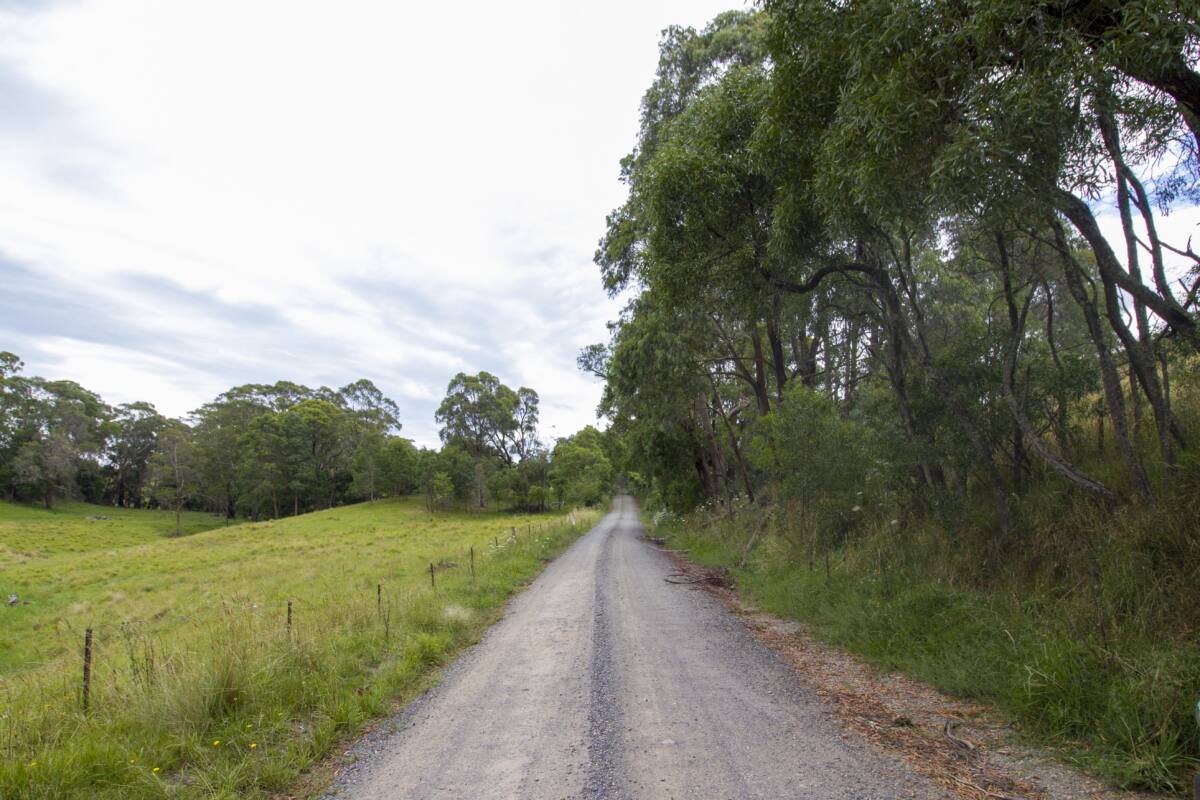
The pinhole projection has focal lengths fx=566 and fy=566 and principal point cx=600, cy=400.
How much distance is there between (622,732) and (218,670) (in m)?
3.74

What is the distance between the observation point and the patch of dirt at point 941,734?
3.51 metres

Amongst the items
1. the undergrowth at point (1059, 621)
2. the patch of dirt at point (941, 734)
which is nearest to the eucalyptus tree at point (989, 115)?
the undergrowth at point (1059, 621)

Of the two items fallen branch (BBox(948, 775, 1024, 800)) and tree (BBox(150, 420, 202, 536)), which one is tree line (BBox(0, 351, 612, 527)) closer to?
tree (BBox(150, 420, 202, 536))

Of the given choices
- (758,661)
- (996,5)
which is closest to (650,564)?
(758,661)

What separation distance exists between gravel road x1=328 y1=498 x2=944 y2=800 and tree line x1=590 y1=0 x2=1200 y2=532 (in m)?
4.12

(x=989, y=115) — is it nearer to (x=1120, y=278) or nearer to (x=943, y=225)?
(x=1120, y=278)

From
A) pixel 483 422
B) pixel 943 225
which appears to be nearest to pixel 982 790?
pixel 943 225

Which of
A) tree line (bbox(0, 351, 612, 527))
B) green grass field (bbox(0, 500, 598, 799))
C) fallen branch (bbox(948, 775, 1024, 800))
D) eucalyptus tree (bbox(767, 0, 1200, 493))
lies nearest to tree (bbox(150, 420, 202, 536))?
tree line (bbox(0, 351, 612, 527))

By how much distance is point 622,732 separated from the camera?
462 centimetres

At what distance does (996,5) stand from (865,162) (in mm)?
1415

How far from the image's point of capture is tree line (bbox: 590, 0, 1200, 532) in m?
4.45

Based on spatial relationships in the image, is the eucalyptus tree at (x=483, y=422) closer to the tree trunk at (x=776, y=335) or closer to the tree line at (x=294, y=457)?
the tree line at (x=294, y=457)

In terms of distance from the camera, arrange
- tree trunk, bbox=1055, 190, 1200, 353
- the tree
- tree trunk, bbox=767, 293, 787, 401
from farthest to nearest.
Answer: the tree → tree trunk, bbox=767, 293, 787, 401 → tree trunk, bbox=1055, 190, 1200, 353

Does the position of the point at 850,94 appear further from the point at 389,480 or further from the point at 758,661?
the point at 389,480
